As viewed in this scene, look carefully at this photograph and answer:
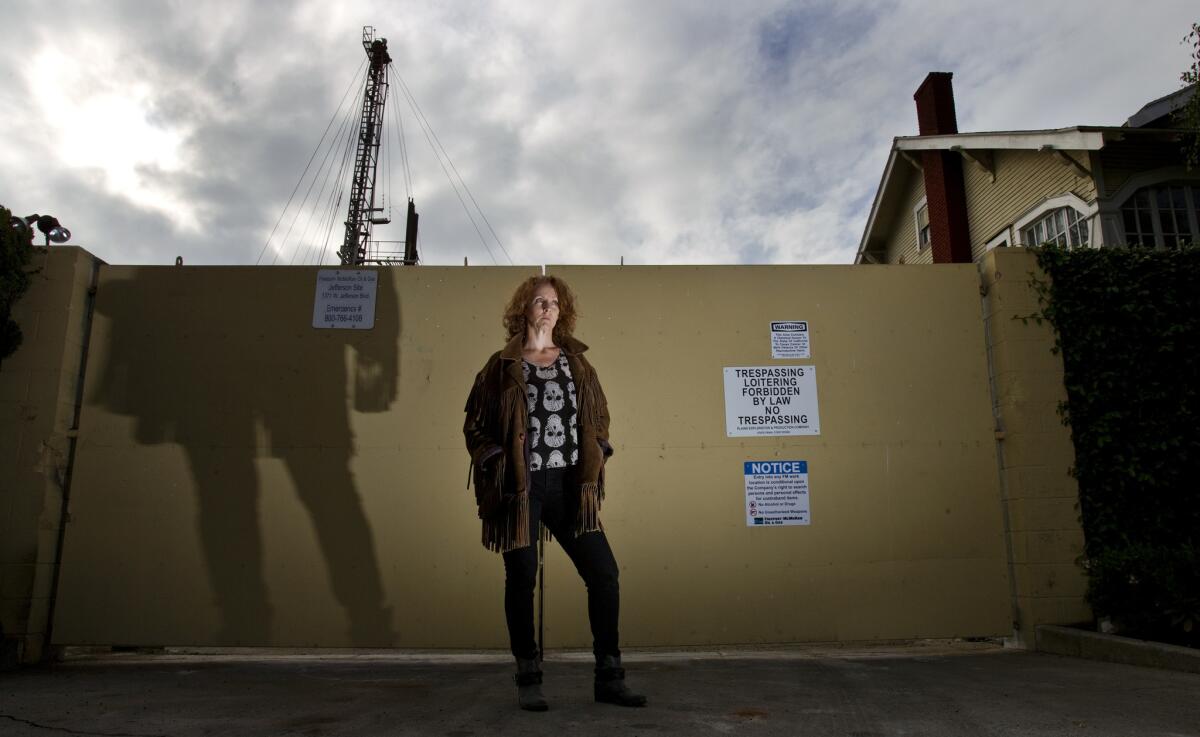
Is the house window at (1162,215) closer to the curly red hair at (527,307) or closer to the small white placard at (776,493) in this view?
the small white placard at (776,493)

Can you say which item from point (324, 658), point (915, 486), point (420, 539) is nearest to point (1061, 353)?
point (915, 486)

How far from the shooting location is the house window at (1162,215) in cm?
1075

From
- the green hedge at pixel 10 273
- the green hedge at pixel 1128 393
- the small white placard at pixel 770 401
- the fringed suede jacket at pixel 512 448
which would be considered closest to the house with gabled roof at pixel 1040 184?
the green hedge at pixel 1128 393

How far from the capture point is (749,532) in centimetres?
500

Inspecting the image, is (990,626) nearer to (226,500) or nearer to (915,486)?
(915,486)

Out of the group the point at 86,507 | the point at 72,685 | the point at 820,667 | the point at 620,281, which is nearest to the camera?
the point at 72,685

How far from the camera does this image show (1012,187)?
12.7m

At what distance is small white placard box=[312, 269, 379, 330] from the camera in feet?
17.0

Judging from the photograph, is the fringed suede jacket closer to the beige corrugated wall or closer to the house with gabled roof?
the beige corrugated wall

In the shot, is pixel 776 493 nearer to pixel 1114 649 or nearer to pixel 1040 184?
pixel 1114 649

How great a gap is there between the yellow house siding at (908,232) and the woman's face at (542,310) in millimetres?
12331

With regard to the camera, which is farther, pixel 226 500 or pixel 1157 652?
pixel 226 500

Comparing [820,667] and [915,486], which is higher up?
[915,486]

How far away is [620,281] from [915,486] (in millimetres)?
2425
